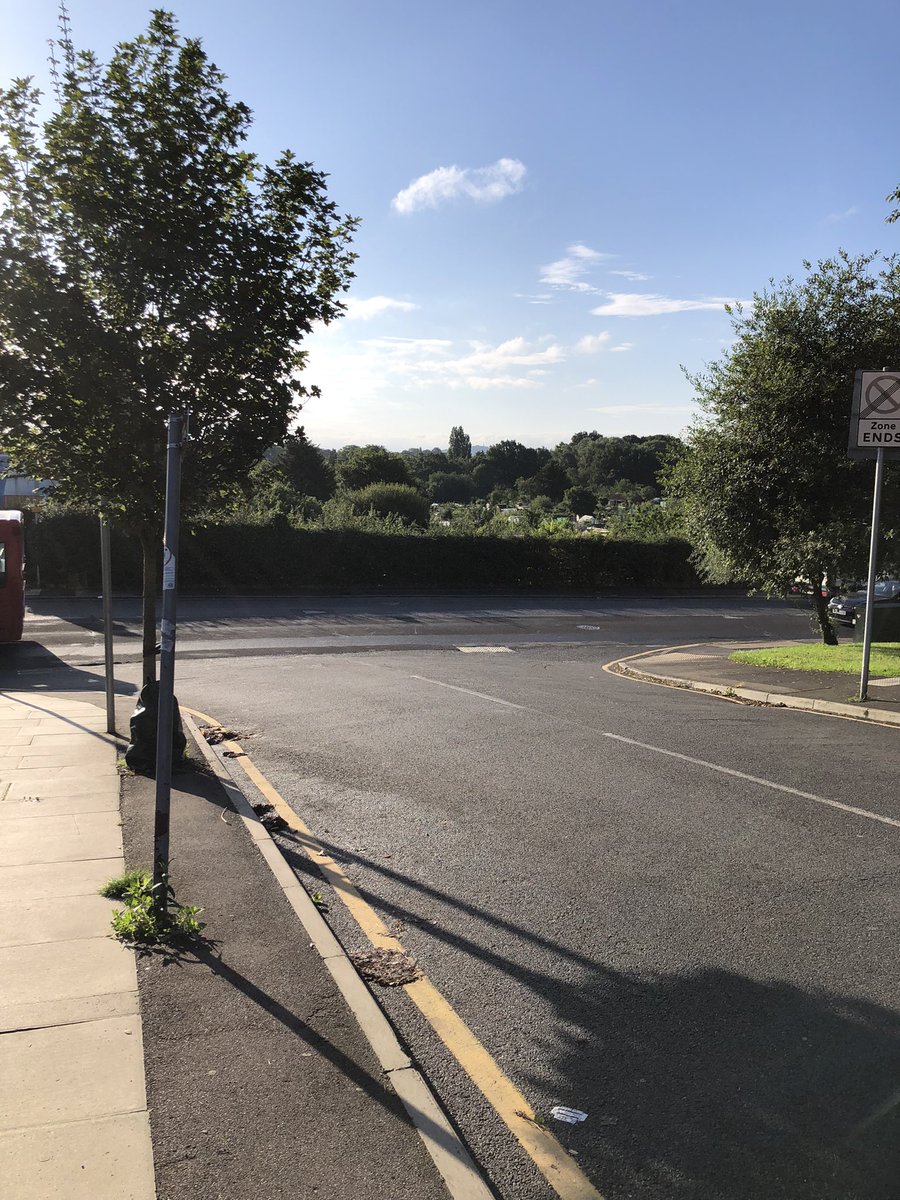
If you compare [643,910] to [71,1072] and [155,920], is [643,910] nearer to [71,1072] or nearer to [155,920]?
[155,920]

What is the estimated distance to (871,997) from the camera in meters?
4.30

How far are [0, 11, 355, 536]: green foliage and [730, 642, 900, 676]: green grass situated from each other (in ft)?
35.4

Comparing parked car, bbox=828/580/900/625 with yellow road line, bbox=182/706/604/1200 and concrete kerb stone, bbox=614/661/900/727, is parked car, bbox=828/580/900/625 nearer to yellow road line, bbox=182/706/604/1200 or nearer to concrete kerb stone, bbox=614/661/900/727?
concrete kerb stone, bbox=614/661/900/727

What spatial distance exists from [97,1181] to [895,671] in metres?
14.1

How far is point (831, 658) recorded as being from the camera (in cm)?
1645

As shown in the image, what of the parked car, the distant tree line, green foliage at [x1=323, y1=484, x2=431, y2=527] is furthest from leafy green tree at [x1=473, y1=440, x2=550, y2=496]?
the parked car

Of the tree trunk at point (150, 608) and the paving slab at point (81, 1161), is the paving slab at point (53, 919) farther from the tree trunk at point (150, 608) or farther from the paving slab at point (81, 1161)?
the tree trunk at point (150, 608)

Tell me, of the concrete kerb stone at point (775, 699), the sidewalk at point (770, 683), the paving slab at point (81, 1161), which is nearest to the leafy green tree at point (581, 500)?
the sidewalk at point (770, 683)

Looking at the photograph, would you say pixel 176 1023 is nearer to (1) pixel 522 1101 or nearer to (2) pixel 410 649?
(1) pixel 522 1101

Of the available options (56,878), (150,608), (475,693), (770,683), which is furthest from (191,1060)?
(770,683)

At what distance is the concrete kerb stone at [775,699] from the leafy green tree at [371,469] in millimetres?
75789

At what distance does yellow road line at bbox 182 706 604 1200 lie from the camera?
3111 millimetres

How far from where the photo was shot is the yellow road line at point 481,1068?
311cm

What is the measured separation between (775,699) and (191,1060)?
10990 millimetres
